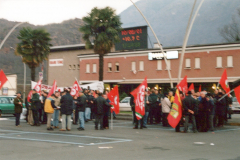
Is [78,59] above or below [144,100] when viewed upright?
above

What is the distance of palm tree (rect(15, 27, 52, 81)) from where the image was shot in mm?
40875

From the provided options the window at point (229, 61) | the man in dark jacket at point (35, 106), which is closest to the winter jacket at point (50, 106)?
the man in dark jacket at point (35, 106)

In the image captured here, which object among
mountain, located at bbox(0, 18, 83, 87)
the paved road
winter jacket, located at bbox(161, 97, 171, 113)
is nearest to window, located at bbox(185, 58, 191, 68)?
winter jacket, located at bbox(161, 97, 171, 113)

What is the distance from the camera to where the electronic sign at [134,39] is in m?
49.2

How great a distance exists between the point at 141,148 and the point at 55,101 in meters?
7.99

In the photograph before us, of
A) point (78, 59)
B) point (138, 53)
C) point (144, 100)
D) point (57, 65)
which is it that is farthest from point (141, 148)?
point (57, 65)

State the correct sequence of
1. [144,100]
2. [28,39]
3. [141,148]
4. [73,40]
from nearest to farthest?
[141,148] → [144,100] → [28,39] → [73,40]

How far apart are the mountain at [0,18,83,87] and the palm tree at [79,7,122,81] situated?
52.0 metres

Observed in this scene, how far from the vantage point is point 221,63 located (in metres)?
41.9

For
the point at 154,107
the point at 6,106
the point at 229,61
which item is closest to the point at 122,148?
the point at 154,107

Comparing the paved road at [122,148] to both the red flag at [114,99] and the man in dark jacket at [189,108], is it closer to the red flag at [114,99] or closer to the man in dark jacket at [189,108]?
the man in dark jacket at [189,108]

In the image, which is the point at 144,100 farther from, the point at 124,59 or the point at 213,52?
the point at 124,59

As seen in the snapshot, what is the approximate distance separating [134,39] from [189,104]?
115ft

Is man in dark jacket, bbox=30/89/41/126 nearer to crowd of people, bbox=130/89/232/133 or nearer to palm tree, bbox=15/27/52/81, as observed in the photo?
crowd of people, bbox=130/89/232/133
